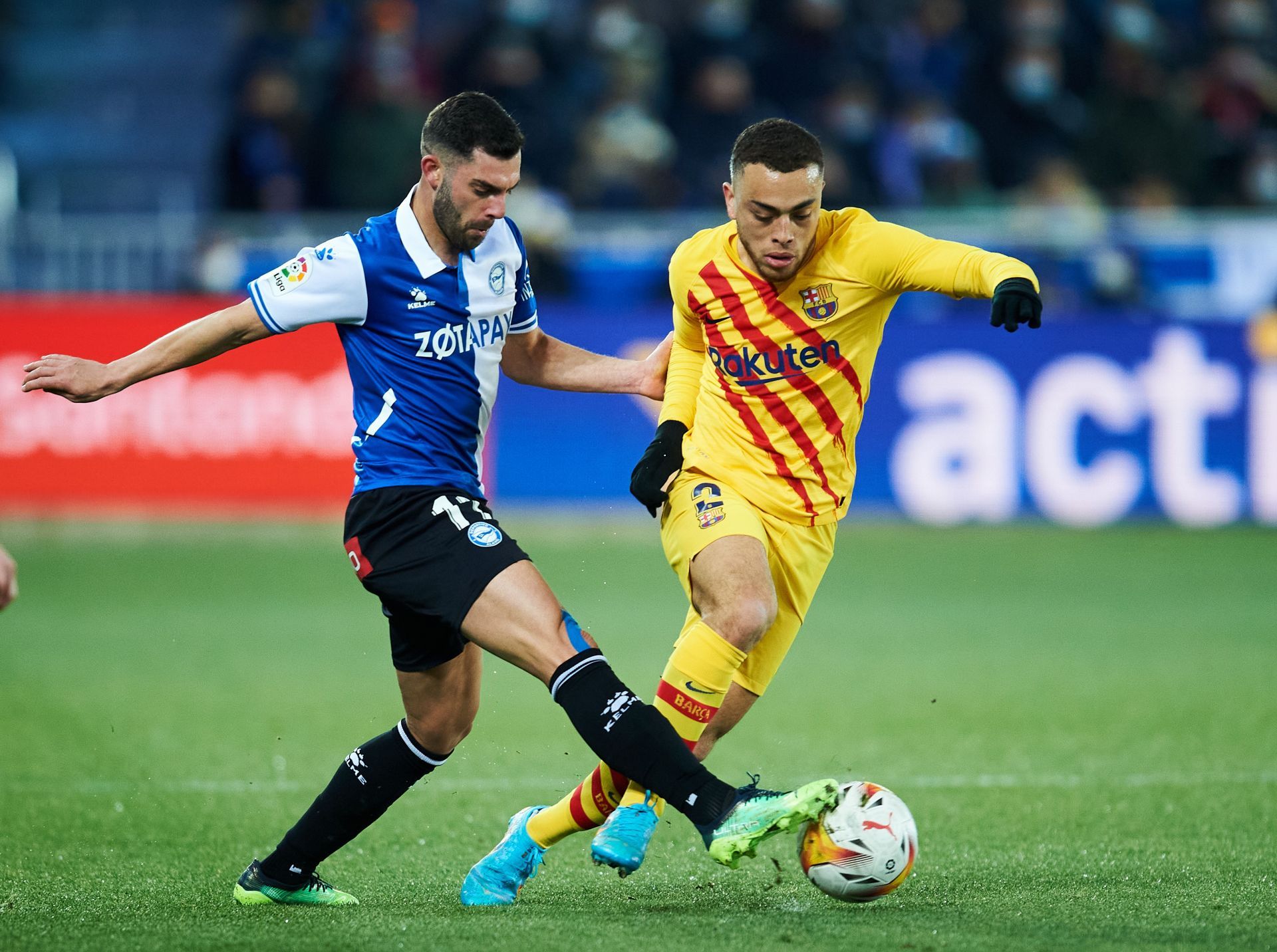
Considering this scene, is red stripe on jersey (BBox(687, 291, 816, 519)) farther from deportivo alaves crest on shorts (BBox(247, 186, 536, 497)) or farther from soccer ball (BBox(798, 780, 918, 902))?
soccer ball (BBox(798, 780, 918, 902))

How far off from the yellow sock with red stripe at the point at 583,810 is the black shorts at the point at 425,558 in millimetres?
550

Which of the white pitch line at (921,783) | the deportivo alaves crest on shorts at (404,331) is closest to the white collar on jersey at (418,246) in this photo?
the deportivo alaves crest on shorts at (404,331)

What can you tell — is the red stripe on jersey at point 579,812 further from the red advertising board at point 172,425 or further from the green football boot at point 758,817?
the red advertising board at point 172,425

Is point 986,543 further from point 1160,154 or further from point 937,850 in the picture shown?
point 937,850

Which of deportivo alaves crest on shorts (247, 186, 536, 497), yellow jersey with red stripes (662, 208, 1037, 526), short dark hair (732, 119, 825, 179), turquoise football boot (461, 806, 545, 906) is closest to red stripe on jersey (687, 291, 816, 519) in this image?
yellow jersey with red stripes (662, 208, 1037, 526)

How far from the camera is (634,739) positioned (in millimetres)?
4285

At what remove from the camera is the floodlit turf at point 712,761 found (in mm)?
4535

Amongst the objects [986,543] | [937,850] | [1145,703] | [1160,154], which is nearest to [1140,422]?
[986,543]

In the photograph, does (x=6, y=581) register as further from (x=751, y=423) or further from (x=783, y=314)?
(x=783, y=314)

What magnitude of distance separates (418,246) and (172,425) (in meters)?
9.18

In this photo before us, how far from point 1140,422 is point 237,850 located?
9.23 metres

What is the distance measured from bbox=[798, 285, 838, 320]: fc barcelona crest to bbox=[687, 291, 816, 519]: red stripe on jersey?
271 mm

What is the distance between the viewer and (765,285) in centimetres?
509

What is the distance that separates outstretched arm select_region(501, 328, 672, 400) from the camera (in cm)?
535
